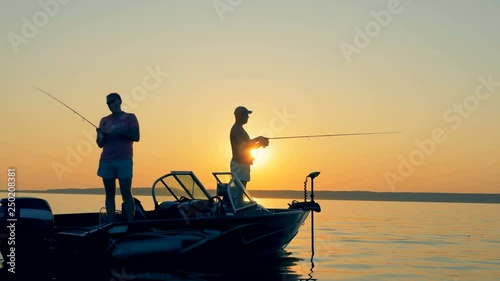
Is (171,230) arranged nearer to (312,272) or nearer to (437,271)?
(312,272)

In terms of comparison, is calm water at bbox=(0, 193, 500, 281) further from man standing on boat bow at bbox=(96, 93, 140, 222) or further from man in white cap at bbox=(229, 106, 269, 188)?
man in white cap at bbox=(229, 106, 269, 188)

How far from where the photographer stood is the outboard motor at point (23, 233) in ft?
32.6

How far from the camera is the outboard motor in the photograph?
9922 mm

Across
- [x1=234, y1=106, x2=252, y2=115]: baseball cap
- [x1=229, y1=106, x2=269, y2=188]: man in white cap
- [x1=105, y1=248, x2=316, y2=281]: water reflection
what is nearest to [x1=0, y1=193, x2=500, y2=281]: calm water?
[x1=105, y1=248, x2=316, y2=281]: water reflection

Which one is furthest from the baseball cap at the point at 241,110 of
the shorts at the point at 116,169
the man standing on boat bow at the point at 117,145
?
the shorts at the point at 116,169

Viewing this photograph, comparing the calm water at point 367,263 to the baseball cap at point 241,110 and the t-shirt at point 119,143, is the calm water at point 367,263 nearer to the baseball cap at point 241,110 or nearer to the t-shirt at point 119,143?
the t-shirt at point 119,143

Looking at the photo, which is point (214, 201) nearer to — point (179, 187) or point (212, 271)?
point (179, 187)

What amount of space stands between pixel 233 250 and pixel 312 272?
134 cm

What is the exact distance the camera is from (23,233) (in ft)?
32.6

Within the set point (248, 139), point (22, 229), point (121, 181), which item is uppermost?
point (248, 139)

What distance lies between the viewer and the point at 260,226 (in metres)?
11.8

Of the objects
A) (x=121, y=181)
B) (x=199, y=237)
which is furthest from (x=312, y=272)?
(x=121, y=181)

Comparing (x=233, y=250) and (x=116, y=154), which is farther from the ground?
(x=116, y=154)

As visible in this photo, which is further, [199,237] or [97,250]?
[199,237]
